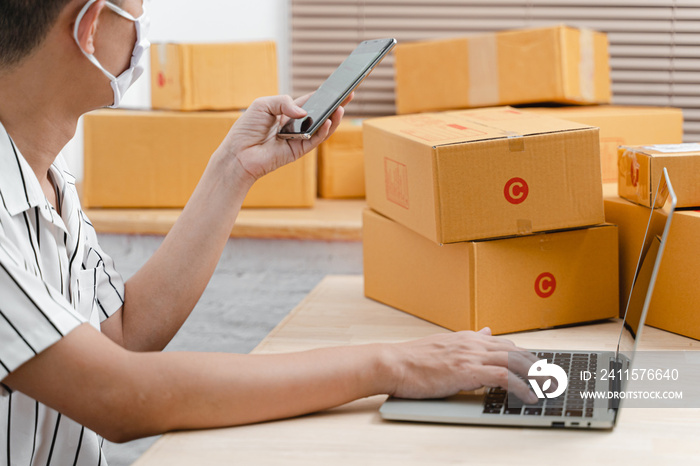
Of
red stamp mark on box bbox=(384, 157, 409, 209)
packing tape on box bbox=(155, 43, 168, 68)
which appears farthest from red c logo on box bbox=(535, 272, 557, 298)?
packing tape on box bbox=(155, 43, 168, 68)

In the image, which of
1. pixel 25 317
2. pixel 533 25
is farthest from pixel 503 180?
pixel 533 25

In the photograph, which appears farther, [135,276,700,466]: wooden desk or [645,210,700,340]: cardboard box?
[645,210,700,340]: cardboard box

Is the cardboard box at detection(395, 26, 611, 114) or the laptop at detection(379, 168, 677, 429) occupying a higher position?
the cardboard box at detection(395, 26, 611, 114)

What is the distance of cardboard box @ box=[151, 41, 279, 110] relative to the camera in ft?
7.00

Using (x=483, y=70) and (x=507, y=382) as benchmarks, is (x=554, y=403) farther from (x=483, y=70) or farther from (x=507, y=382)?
(x=483, y=70)

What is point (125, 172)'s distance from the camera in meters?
2.15

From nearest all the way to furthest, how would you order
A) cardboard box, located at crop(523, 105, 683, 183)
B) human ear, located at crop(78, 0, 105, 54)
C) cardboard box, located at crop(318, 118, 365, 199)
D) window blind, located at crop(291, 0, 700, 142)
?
human ear, located at crop(78, 0, 105, 54)
cardboard box, located at crop(523, 105, 683, 183)
cardboard box, located at crop(318, 118, 365, 199)
window blind, located at crop(291, 0, 700, 142)

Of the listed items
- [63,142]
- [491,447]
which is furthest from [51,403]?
[491,447]

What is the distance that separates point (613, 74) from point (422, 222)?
1.67 m

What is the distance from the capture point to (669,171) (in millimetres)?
1110

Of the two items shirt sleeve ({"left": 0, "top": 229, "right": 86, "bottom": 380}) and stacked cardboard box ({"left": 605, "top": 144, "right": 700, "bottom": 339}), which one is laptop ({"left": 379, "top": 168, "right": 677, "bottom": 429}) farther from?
shirt sleeve ({"left": 0, "top": 229, "right": 86, "bottom": 380})

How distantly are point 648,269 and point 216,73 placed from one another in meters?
1.54

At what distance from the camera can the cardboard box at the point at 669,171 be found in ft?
3.64

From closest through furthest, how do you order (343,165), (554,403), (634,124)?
1. (554,403)
2. (634,124)
3. (343,165)
